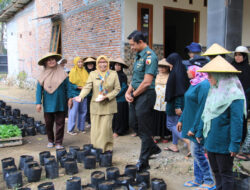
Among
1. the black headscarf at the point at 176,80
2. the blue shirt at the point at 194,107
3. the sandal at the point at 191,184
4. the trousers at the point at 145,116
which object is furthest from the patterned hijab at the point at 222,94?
the black headscarf at the point at 176,80

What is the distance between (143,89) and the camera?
4.05 metres

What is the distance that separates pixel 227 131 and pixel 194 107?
0.75 metres

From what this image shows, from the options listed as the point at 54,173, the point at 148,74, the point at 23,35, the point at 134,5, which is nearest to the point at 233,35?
the point at 148,74

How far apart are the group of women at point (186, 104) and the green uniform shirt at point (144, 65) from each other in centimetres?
58

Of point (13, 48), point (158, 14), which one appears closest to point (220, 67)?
point (158, 14)

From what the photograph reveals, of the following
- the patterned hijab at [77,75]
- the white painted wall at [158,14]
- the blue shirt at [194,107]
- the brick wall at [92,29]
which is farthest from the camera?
the brick wall at [92,29]

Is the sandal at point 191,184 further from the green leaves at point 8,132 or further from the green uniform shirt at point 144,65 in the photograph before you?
the green leaves at point 8,132

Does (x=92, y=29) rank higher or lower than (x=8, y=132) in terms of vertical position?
higher

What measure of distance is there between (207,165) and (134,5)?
18.5 ft

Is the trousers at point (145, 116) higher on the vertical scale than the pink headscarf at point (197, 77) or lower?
lower

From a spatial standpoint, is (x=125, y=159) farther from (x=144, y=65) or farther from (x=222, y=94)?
(x=222, y=94)

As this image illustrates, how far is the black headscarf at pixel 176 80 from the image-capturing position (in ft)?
15.3

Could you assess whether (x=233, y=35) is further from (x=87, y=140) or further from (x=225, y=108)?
(x=87, y=140)

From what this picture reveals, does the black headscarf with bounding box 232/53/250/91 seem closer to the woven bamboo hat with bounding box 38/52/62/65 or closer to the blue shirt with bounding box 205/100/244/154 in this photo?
the blue shirt with bounding box 205/100/244/154
